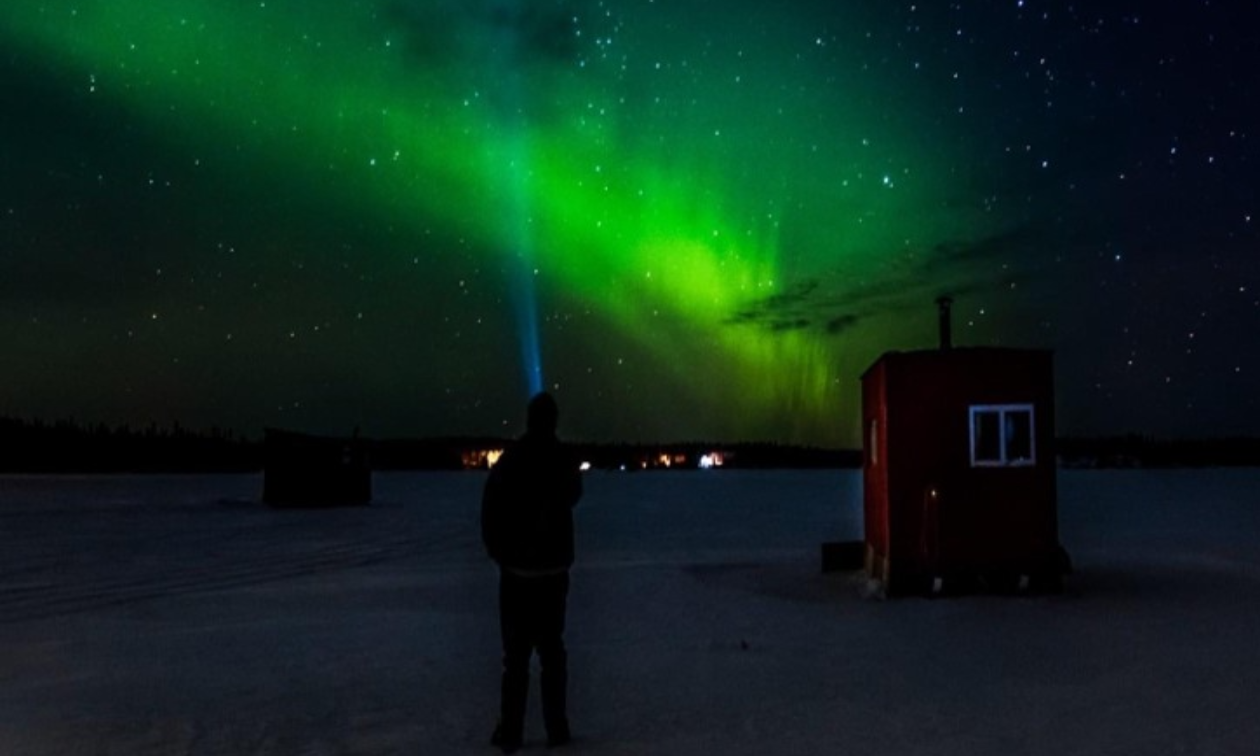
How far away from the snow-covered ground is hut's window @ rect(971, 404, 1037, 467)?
1.60 metres

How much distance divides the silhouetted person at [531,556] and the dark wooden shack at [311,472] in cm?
3153

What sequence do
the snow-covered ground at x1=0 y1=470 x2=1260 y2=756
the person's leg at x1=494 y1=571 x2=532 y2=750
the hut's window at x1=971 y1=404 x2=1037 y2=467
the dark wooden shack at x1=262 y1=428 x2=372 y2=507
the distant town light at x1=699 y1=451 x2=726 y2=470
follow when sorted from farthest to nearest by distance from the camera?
1. the distant town light at x1=699 y1=451 x2=726 y2=470
2. the dark wooden shack at x1=262 y1=428 x2=372 y2=507
3. the hut's window at x1=971 y1=404 x2=1037 y2=467
4. the snow-covered ground at x1=0 y1=470 x2=1260 y2=756
5. the person's leg at x1=494 y1=571 x2=532 y2=750

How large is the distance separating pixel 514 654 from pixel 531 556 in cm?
53

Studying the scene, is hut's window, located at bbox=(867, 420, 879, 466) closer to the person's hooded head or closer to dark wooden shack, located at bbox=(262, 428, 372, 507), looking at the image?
the person's hooded head

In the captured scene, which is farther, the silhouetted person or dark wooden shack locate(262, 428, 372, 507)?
dark wooden shack locate(262, 428, 372, 507)

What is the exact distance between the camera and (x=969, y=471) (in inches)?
540

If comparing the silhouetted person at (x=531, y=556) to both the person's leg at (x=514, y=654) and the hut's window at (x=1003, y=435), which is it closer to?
the person's leg at (x=514, y=654)

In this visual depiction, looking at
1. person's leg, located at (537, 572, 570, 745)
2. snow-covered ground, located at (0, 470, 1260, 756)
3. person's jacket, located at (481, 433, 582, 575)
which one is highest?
person's jacket, located at (481, 433, 582, 575)

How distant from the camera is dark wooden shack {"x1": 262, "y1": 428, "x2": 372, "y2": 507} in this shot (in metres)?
37.1

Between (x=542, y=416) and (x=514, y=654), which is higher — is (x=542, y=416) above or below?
above

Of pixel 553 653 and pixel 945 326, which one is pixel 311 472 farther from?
pixel 553 653

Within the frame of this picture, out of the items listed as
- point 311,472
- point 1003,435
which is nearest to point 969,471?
point 1003,435

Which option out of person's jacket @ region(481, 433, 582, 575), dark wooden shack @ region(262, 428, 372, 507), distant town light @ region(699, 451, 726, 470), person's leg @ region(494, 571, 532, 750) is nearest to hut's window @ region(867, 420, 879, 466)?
person's jacket @ region(481, 433, 582, 575)

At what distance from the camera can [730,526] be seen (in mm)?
27375
